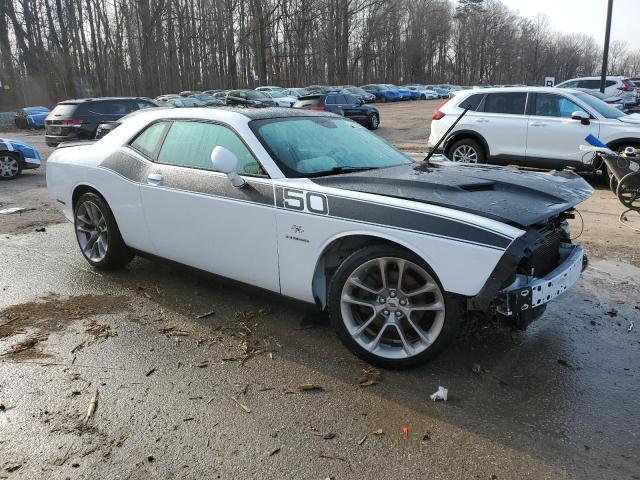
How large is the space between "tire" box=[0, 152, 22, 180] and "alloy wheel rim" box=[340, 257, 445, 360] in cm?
1156

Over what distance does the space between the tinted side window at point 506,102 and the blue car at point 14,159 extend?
10287 millimetres

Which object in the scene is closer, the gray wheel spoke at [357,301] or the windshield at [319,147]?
the gray wheel spoke at [357,301]

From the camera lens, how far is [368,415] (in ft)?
9.53

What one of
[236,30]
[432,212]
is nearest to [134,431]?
[432,212]

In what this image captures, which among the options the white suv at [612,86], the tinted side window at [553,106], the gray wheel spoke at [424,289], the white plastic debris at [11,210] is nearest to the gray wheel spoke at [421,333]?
the gray wheel spoke at [424,289]

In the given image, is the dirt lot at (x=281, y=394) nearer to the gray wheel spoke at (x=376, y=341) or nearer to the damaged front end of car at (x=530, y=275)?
the gray wheel spoke at (x=376, y=341)

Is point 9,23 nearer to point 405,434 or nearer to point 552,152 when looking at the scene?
point 552,152

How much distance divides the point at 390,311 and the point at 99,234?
324 centimetres

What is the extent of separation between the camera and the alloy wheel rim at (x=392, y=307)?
10.4 feet

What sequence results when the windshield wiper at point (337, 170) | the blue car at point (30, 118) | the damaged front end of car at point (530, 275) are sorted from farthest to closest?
the blue car at point (30, 118)
the windshield wiper at point (337, 170)
the damaged front end of car at point (530, 275)

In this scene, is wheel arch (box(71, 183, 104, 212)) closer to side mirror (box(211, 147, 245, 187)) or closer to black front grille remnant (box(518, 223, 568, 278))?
side mirror (box(211, 147, 245, 187))

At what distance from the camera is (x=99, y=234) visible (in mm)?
5203

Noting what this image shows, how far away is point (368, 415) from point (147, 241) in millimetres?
2660

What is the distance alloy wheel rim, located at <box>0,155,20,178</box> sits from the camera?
12109 mm
